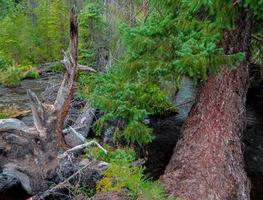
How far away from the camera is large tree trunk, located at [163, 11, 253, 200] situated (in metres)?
6.95

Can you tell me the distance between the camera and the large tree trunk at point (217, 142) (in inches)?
274

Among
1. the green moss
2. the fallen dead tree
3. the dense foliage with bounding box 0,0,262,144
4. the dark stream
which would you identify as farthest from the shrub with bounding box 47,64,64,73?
the fallen dead tree

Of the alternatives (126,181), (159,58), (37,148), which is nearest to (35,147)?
(37,148)

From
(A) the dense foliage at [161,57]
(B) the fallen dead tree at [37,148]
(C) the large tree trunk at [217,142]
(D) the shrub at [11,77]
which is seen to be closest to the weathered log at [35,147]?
(B) the fallen dead tree at [37,148]

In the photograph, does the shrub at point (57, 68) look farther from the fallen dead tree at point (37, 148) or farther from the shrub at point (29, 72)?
the fallen dead tree at point (37, 148)

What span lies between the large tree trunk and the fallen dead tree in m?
1.82

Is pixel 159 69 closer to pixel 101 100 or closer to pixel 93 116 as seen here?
pixel 101 100

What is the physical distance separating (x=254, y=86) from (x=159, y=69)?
10890 millimetres

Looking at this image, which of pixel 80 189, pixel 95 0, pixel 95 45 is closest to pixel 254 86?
pixel 95 45

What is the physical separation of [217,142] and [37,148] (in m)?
3.33

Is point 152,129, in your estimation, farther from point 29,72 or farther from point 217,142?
point 29,72

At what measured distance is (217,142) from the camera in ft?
25.3

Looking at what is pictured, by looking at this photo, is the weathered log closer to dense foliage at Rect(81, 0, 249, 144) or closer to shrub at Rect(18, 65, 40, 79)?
dense foliage at Rect(81, 0, 249, 144)

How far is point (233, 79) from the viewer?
27.6ft
